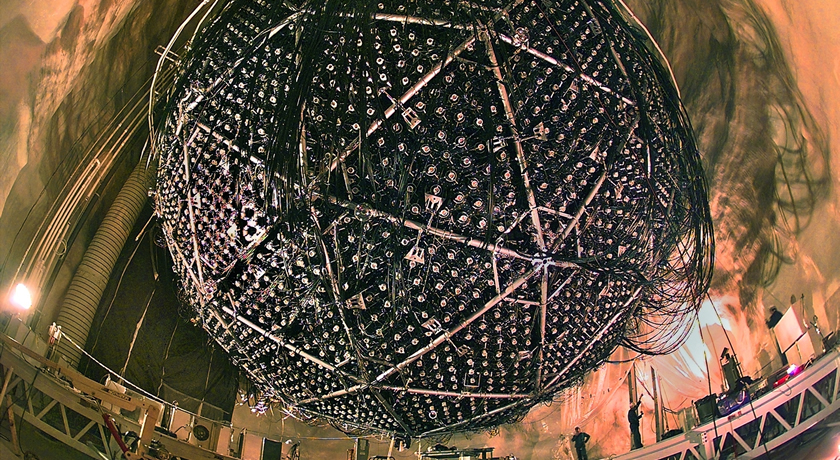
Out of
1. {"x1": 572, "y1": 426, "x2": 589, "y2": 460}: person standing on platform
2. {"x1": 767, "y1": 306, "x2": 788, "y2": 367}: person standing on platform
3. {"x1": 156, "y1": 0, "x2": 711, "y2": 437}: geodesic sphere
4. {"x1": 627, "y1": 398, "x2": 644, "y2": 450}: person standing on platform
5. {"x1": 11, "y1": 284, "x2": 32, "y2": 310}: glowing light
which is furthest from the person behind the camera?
{"x1": 572, "y1": 426, "x2": 589, "y2": 460}: person standing on platform

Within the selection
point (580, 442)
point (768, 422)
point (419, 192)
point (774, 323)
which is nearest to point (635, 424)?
point (580, 442)

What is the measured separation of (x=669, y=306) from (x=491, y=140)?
1.30 m

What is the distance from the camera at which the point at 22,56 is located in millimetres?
1918

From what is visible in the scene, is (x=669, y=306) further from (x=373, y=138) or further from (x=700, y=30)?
(x=373, y=138)

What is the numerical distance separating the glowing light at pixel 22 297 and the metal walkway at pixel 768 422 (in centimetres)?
211

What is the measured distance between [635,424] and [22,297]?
2.12 meters

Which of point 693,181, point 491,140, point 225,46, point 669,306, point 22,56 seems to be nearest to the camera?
point 491,140

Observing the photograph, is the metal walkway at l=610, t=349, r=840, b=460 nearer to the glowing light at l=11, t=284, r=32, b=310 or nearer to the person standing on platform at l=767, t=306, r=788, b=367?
the person standing on platform at l=767, t=306, r=788, b=367

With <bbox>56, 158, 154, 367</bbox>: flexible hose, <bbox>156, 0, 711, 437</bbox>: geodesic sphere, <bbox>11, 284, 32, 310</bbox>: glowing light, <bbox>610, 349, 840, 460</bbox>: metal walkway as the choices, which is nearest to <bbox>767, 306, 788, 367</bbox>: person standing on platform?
<bbox>610, 349, 840, 460</bbox>: metal walkway

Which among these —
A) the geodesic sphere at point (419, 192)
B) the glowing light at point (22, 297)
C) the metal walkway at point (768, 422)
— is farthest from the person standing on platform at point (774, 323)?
the glowing light at point (22, 297)

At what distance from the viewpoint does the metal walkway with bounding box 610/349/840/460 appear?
212cm

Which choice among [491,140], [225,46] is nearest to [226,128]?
[225,46]

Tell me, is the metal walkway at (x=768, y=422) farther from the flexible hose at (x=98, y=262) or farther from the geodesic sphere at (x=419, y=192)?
the flexible hose at (x=98, y=262)

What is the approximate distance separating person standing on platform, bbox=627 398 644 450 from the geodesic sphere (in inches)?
23.4
